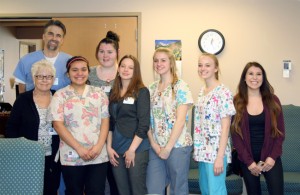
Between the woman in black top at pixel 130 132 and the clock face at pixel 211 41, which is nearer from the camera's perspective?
the woman in black top at pixel 130 132

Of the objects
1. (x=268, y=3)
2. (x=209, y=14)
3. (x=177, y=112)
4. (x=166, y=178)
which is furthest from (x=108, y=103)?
(x=268, y=3)

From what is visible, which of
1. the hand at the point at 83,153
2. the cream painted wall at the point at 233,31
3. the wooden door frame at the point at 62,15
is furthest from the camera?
the wooden door frame at the point at 62,15

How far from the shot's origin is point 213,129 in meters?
2.59

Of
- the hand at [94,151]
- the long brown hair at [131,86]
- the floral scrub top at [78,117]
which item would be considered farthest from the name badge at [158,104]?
the hand at [94,151]

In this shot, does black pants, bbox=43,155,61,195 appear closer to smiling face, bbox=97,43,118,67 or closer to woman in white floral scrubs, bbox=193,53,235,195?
smiling face, bbox=97,43,118,67

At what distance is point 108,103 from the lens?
8.63 feet

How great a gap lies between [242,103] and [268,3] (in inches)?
80.4

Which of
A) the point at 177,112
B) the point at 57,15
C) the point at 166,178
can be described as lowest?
the point at 166,178

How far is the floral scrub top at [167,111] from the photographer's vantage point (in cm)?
260

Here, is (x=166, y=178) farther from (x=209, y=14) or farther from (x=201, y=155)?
(x=209, y=14)

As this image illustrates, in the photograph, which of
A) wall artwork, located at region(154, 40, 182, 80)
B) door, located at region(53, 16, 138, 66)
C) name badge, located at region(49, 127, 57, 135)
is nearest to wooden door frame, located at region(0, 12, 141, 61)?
door, located at region(53, 16, 138, 66)

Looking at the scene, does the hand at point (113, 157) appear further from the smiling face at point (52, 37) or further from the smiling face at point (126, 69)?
the smiling face at point (52, 37)

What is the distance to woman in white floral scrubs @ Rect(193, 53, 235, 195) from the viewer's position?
2568 millimetres

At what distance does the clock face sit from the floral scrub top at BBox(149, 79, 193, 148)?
1784 mm
